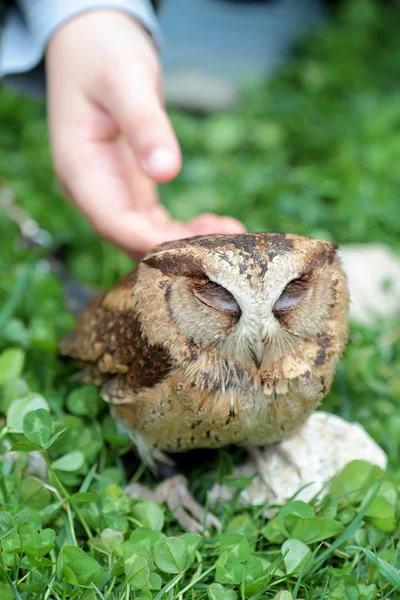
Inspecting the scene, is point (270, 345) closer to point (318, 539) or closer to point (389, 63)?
point (318, 539)

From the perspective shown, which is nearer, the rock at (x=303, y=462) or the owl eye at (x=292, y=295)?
the owl eye at (x=292, y=295)

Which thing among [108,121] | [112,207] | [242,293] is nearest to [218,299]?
[242,293]

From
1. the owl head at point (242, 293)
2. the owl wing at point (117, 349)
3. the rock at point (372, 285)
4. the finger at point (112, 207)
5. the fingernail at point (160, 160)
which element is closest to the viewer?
the owl head at point (242, 293)

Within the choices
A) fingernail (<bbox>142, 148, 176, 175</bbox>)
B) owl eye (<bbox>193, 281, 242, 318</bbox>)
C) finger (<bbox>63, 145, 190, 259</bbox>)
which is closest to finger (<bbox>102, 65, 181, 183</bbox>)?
fingernail (<bbox>142, 148, 176, 175</bbox>)

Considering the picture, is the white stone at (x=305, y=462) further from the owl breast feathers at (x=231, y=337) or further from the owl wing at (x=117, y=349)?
the owl wing at (x=117, y=349)

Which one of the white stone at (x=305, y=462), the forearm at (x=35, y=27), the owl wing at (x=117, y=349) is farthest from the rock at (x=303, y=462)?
the forearm at (x=35, y=27)

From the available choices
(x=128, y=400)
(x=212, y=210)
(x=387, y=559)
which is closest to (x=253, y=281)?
(x=128, y=400)

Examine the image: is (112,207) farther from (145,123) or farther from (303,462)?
(303,462)
